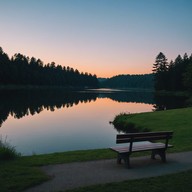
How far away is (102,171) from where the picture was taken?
8523 millimetres

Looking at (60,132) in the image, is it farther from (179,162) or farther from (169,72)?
(169,72)

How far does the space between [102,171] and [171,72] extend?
90460 millimetres

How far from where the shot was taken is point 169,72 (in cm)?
9569

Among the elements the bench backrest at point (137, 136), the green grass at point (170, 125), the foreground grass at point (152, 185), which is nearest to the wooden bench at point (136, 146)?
the bench backrest at point (137, 136)

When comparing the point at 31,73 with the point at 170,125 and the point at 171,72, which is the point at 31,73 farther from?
the point at 170,125

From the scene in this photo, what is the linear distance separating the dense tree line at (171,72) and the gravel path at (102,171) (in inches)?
2732

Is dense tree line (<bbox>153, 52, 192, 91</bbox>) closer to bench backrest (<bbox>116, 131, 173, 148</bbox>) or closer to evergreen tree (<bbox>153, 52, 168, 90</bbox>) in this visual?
evergreen tree (<bbox>153, 52, 168, 90</bbox>)

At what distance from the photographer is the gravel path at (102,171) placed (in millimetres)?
7250

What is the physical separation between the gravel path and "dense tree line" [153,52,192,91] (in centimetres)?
6940

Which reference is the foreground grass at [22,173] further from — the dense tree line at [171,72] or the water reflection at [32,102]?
the dense tree line at [171,72]

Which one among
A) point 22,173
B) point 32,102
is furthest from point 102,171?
point 32,102

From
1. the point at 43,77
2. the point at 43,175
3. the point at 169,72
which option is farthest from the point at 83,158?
the point at 43,77

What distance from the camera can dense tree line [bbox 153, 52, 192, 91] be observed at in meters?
87.9

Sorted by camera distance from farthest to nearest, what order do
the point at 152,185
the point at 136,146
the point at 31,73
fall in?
the point at 31,73 < the point at 136,146 < the point at 152,185
